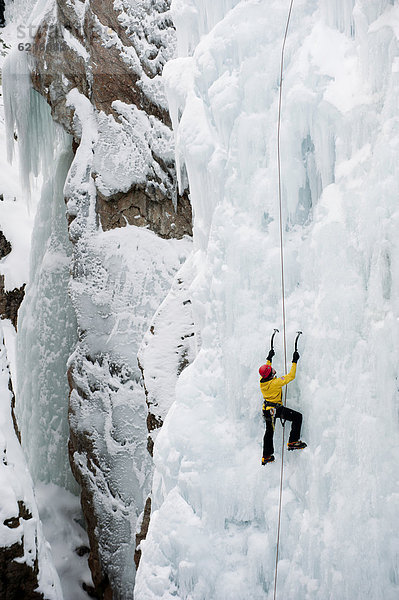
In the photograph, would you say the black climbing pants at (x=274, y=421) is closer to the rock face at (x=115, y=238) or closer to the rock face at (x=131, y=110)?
the rock face at (x=115, y=238)

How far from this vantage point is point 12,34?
1622cm

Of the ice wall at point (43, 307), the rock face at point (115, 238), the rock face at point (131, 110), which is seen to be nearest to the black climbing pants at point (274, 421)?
the rock face at point (115, 238)

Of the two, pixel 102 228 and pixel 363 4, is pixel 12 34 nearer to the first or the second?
pixel 102 228

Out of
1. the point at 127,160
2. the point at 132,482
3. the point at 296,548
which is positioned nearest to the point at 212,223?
the point at 296,548

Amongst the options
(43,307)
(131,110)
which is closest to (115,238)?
(131,110)

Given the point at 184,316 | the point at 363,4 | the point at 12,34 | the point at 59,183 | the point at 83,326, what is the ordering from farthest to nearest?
1. the point at 12,34
2. the point at 59,183
3. the point at 83,326
4. the point at 184,316
5. the point at 363,4

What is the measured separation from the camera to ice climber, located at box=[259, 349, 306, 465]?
3.90m

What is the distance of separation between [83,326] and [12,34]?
11.7m

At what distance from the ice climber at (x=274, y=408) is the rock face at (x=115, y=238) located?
4.71 m

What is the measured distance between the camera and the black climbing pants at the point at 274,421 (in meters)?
3.91

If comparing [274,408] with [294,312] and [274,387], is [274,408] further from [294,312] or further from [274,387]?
[294,312]

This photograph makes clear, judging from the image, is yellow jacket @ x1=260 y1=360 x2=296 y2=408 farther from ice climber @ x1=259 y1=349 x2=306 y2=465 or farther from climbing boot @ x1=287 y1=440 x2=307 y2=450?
climbing boot @ x1=287 y1=440 x2=307 y2=450

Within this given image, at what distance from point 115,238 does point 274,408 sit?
5.65 m

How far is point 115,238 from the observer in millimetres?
8969
